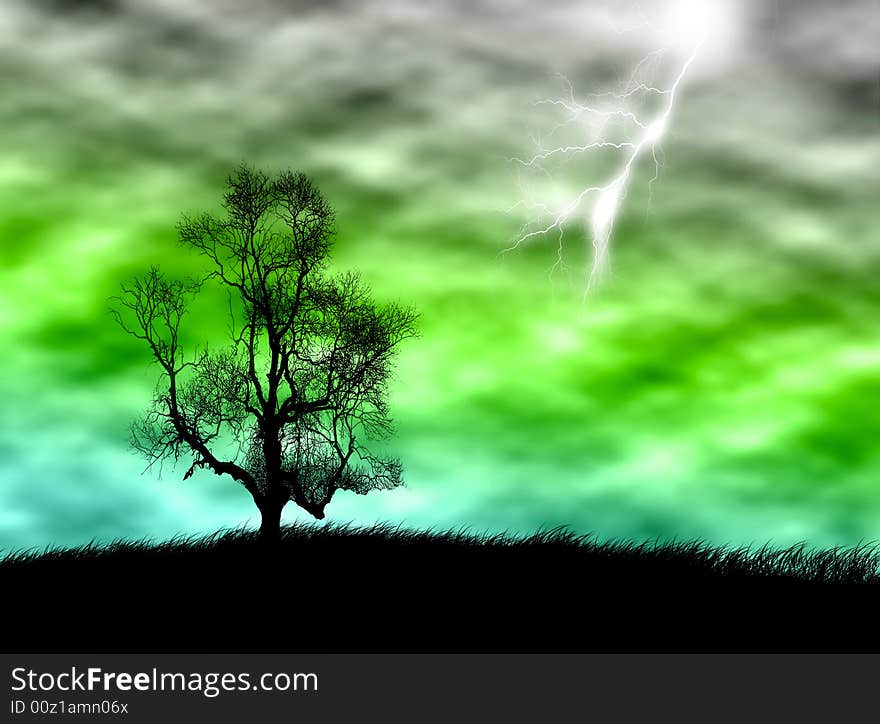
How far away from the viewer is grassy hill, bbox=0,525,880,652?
42.7 ft

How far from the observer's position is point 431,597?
1410 cm

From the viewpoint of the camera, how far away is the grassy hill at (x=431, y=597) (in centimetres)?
1302

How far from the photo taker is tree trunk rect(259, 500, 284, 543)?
17734mm

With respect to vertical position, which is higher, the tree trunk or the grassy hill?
the tree trunk

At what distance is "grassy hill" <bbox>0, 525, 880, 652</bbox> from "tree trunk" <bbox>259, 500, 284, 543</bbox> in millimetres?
501

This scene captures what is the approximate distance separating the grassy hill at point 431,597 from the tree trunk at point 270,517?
1.65 feet

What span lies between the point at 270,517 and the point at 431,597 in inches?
192

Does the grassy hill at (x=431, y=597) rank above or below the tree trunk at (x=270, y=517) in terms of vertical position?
below

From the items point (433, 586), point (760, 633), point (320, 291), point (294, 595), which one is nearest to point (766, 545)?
point (760, 633)

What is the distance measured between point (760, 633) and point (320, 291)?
9.86 meters

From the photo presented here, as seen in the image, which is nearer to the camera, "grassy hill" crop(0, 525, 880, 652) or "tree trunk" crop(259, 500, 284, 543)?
"grassy hill" crop(0, 525, 880, 652)

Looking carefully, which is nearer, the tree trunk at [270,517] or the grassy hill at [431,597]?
the grassy hill at [431,597]

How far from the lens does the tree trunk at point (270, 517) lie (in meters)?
17.7
